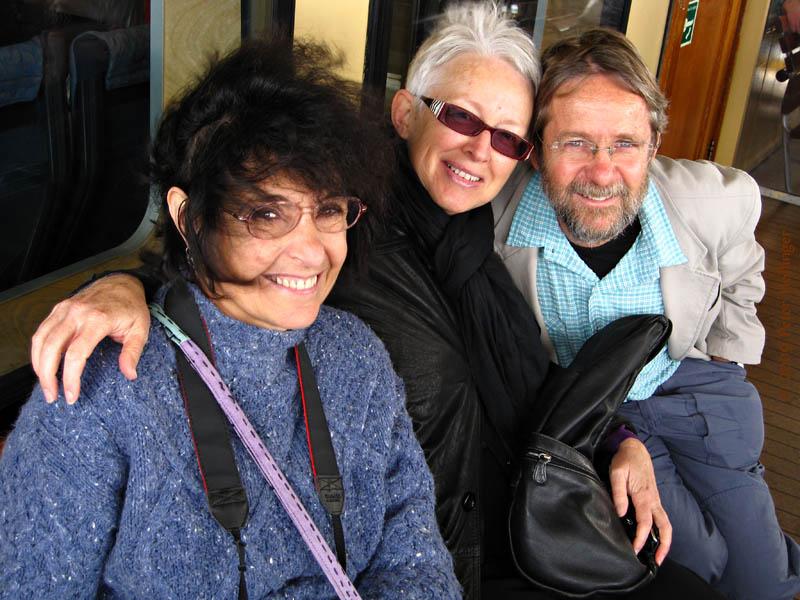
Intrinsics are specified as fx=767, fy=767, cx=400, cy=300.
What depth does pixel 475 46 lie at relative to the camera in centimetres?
196

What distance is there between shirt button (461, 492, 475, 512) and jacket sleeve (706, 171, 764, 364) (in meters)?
1.03

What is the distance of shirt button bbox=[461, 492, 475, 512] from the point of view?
1829 mm

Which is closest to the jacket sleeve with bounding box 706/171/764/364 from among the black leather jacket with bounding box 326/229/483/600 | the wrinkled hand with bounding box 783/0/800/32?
the black leather jacket with bounding box 326/229/483/600

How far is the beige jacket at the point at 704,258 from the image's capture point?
2180 mm

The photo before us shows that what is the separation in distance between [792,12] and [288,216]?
304 inches

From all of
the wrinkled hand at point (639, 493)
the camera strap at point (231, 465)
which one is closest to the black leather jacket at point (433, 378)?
the wrinkled hand at point (639, 493)

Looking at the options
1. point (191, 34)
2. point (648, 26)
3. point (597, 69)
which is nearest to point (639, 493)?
point (597, 69)

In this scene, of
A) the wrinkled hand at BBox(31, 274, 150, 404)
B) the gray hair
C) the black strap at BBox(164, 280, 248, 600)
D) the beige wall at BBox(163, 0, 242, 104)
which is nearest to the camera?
the wrinkled hand at BBox(31, 274, 150, 404)

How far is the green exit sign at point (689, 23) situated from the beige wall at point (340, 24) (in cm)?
405

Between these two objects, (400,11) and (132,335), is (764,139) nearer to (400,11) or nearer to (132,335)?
(400,11)

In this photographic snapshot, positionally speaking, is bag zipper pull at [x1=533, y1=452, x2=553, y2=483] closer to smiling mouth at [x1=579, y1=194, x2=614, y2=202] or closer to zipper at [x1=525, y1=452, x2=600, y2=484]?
zipper at [x1=525, y1=452, x2=600, y2=484]

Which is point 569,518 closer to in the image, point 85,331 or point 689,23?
point 85,331

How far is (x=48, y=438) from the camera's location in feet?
3.75

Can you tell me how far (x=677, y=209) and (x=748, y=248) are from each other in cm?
29
